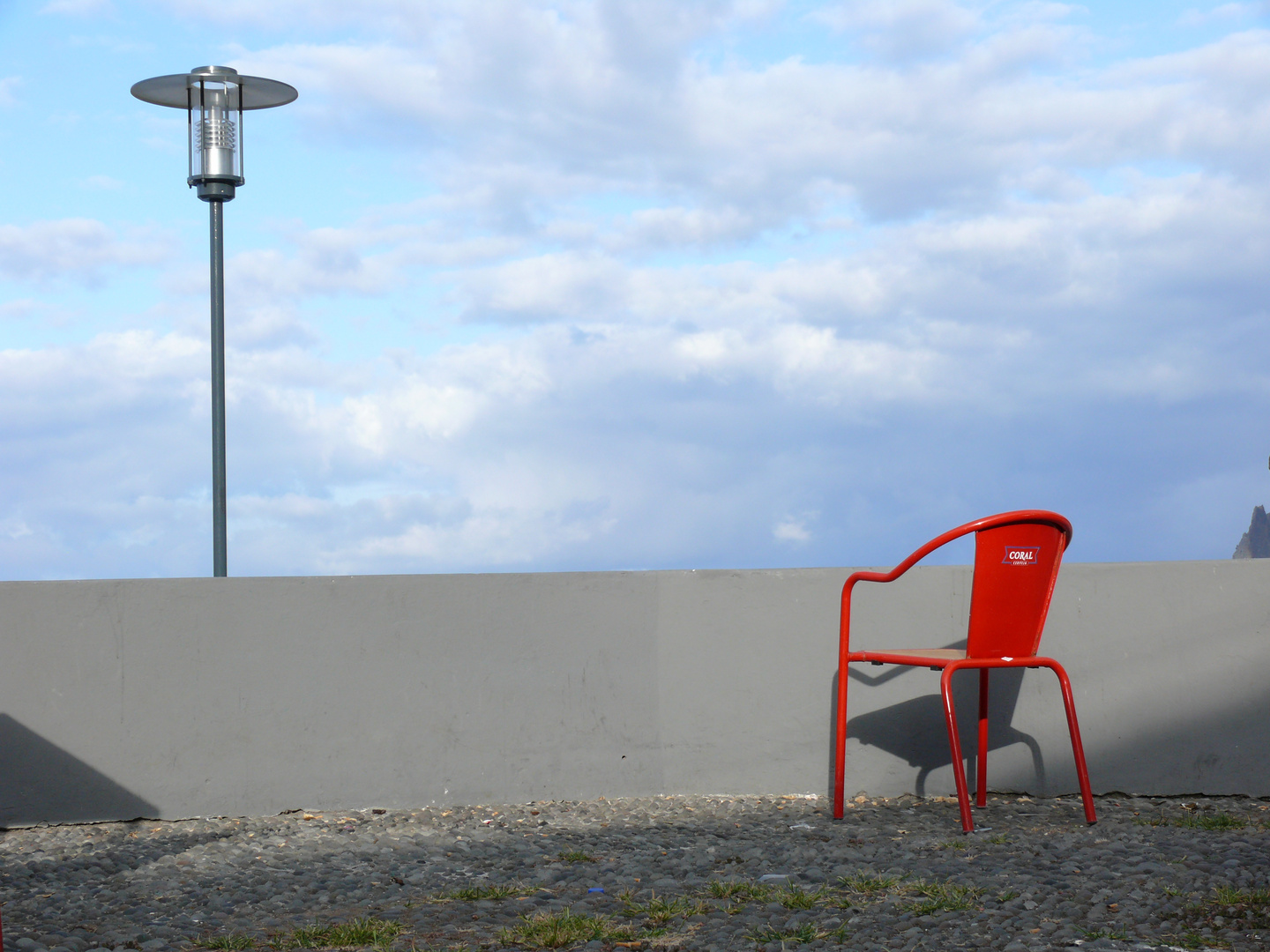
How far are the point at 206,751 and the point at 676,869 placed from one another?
2126mm

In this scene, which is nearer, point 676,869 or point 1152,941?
point 1152,941

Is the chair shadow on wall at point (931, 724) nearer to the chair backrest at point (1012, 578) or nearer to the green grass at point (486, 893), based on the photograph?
the chair backrest at point (1012, 578)

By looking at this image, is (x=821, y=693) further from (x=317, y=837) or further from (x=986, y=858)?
(x=317, y=837)

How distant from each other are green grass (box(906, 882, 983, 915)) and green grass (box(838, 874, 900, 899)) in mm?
81

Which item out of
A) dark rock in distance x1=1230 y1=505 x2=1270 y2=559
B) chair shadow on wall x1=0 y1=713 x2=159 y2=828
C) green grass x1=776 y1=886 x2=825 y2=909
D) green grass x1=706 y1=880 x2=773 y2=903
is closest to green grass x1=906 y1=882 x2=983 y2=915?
green grass x1=776 y1=886 x2=825 y2=909

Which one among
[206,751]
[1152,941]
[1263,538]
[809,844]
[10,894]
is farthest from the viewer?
→ [1263,538]

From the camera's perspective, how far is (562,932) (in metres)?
3.00

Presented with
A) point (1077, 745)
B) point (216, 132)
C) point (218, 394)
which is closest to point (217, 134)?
point (216, 132)

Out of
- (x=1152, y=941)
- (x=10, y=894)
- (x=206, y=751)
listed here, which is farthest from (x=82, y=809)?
(x=1152, y=941)

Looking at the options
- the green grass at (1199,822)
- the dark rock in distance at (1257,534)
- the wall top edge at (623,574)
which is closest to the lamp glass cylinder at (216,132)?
the wall top edge at (623,574)

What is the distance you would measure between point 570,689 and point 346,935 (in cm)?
191

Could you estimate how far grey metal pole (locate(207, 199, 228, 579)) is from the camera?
612cm

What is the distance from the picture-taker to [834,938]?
115 inches

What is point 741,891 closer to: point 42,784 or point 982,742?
point 982,742
